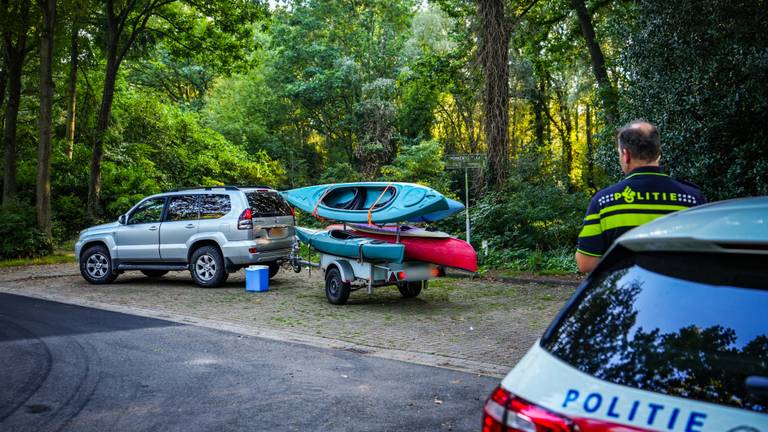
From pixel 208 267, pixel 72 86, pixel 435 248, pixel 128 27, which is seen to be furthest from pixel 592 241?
pixel 72 86

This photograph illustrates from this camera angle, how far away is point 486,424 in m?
2.30

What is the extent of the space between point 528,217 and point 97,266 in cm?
1052

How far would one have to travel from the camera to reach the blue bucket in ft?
44.1

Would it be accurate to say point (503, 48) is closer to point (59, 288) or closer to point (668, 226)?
point (59, 288)

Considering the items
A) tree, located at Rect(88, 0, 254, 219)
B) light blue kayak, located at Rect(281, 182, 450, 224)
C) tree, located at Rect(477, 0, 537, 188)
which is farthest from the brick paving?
tree, located at Rect(88, 0, 254, 219)

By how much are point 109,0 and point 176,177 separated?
32.1 feet

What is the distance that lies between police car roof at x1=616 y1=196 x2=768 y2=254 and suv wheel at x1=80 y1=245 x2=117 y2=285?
14.6 metres

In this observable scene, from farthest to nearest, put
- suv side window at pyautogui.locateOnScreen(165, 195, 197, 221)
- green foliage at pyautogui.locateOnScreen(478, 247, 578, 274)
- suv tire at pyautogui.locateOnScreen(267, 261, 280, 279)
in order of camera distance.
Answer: green foliage at pyautogui.locateOnScreen(478, 247, 578, 274), suv tire at pyautogui.locateOnScreen(267, 261, 280, 279), suv side window at pyautogui.locateOnScreen(165, 195, 197, 221)

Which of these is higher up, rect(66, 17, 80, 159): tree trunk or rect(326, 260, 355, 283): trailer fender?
rect(66, 17, 80, 159): tree trunk

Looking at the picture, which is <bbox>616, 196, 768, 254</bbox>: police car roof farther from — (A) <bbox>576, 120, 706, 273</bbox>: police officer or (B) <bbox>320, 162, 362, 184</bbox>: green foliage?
(B) <bbox>320, 162, 362, 184</bbox>: green foliage

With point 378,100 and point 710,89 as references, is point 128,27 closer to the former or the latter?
point 378,100

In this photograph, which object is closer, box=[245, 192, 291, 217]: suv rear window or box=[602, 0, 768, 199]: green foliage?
box=[602, 0, 768, 199]: green foliage

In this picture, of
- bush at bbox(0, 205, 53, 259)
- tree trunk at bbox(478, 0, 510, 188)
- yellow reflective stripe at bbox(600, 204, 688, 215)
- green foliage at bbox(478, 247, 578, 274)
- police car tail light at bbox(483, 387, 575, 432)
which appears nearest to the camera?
police car tail light at bbox(483, 387, 575, 432)

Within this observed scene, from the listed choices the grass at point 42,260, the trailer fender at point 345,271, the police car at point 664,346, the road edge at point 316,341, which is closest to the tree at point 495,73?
the trailer fender at point 345,271
